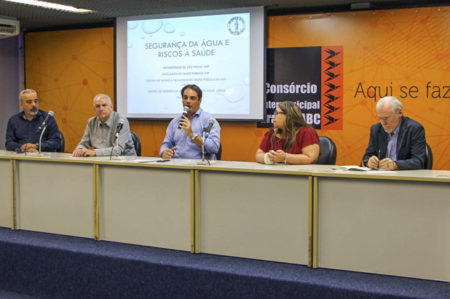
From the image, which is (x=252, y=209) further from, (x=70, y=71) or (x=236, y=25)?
(x=70, y=71)

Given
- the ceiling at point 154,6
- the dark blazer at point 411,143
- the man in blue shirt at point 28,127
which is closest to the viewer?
the dark blazer at point 411,143

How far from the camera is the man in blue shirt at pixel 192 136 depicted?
346cm

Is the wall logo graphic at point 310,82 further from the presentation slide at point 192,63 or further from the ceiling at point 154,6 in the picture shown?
the ceiling at point 154,6

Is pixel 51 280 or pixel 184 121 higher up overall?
pixel 184 121

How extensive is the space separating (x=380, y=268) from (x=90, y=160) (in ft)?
5.48

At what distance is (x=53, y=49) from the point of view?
6.04 m

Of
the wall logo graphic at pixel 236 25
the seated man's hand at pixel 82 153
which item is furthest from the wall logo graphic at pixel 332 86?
the seated man's hand at pixel 82 153

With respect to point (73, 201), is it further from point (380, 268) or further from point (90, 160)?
point (380, 268)

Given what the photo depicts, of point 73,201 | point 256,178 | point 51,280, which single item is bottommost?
point 51,280

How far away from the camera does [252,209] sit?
7.55 feet

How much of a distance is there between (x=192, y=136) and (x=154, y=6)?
211 centimetres

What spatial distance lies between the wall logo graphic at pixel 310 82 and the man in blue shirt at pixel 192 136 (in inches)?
55.2

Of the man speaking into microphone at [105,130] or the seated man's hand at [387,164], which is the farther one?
the man speaking into microphone at [105,130]

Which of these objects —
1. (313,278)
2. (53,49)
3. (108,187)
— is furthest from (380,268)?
Result: (53,49)
